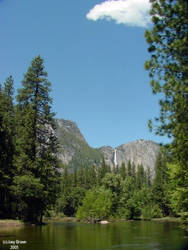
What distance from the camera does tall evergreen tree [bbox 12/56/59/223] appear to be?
3665 centimetres

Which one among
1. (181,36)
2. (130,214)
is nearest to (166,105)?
(181,36)

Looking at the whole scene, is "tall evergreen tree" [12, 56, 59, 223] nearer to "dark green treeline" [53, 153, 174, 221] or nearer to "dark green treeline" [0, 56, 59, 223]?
"dark green treeline" [0, 56, 59, 223]

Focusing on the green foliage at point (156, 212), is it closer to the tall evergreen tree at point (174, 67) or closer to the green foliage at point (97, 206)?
the green foliage at point (97, 206)

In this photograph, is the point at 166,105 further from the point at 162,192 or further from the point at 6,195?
the point at 162,192

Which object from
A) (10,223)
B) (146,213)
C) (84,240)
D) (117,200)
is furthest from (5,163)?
(146,213)

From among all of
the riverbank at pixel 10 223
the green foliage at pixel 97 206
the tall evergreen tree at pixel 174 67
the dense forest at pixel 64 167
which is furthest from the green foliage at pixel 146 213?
the tall evergreen tree at pixel 174 67

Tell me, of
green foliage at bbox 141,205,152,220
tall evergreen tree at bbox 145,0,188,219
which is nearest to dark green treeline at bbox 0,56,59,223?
tall evergreen tree at bbox 145,0,188,219

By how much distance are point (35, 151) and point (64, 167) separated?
17335 mm

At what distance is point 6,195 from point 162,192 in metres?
70.8

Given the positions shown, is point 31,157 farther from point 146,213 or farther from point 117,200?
point 146,213

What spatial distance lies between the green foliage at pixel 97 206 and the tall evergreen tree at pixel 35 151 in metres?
47.3

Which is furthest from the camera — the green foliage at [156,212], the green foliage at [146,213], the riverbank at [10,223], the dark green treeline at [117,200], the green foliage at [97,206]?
the green foliage at [156,212]

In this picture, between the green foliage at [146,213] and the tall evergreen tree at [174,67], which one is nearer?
the tall evergreen tree at [174,67]

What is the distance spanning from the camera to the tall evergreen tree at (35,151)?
36.7 meters
